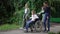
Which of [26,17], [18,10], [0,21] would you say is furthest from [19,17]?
[26,17]

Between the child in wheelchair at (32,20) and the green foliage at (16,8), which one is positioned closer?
the child in wheelchair at (32,20)

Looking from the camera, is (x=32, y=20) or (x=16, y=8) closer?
(x=32, y=20)

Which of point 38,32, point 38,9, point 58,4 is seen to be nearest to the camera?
point 38,32

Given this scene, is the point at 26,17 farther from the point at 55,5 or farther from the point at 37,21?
the point at 55,5

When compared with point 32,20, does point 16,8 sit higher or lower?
higher

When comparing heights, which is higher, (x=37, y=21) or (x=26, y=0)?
(x=26, y=0)

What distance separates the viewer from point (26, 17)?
15172 mm

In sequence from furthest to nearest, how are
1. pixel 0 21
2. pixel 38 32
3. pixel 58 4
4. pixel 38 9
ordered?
pixel 58 4 → pixel 0 21 → pixel 38 9 → pixel 38 32

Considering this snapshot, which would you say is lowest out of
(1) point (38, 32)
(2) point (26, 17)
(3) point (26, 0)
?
(1) point (38, 32)

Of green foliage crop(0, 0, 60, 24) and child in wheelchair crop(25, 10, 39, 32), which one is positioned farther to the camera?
green foliage crop(0, 0, 60, 24)

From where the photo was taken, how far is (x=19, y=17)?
59.7ft

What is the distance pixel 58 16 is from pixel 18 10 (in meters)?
4.27

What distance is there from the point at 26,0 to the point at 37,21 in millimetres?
4046

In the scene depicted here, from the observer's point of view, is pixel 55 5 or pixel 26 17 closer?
pixel 26 17
